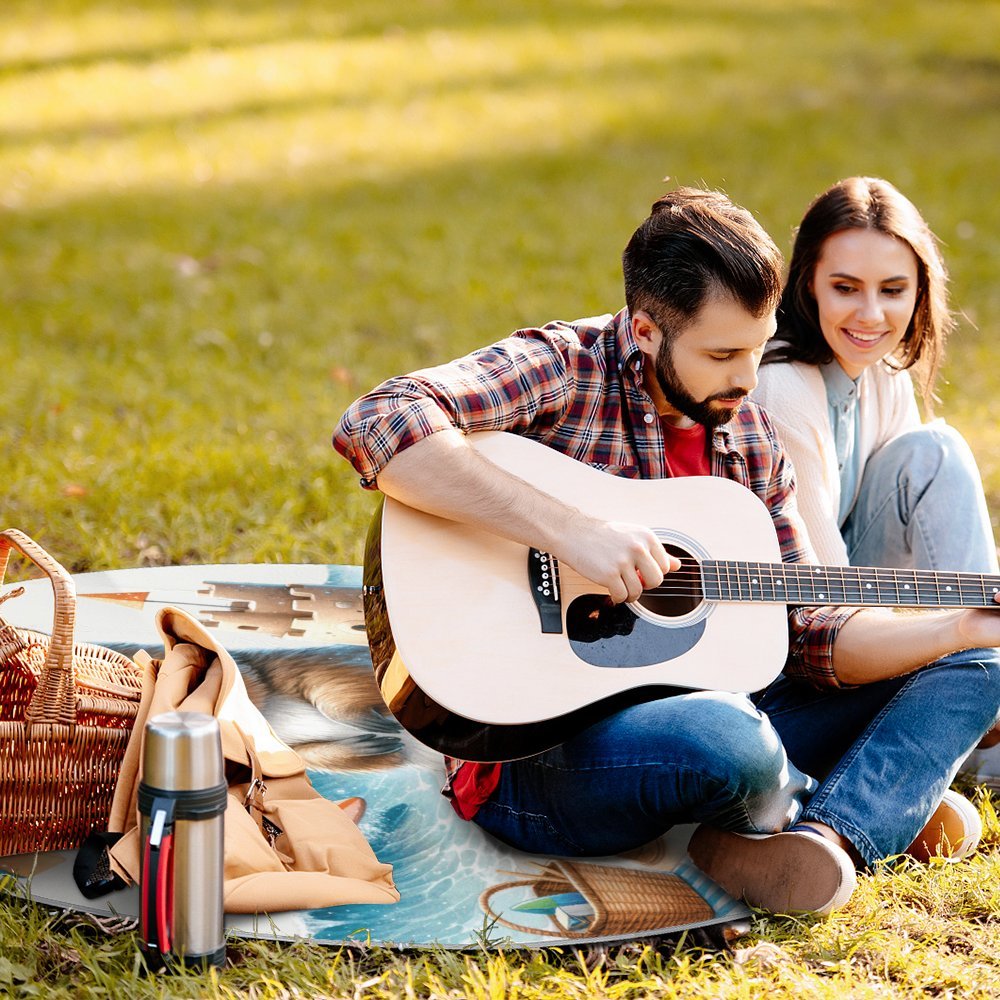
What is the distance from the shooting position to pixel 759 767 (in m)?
2.52

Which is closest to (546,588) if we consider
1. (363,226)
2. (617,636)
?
(617,636)

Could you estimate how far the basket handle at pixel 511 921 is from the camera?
2.51 metres

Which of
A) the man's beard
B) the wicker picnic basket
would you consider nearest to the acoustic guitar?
the man's beard

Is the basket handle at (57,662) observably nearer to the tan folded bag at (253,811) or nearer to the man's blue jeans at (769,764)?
the tan folded bag at (253,811)

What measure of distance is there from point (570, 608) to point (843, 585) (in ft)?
1.99

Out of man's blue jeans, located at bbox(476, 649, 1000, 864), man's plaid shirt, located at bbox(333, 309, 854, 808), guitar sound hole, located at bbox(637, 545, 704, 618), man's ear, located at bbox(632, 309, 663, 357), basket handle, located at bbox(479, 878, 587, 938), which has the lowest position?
basket handle, located at bbox(479, 878, 587, 938)

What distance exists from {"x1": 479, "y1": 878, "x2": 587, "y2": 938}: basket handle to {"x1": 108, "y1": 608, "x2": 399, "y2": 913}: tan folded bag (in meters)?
0.17

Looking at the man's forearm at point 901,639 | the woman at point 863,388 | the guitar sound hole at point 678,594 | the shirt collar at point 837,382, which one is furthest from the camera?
the shirt collar at point 837,382

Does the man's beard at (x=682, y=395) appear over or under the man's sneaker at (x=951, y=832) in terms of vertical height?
over

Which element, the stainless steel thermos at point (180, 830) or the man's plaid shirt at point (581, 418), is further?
the man's plaid shirt at point (581, 418)

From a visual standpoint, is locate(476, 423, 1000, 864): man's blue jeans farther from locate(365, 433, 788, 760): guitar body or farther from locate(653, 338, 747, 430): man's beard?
locate(653, 338, 747, 430): man's beard

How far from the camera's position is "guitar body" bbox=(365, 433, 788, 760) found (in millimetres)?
2488

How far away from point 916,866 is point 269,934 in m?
1.33

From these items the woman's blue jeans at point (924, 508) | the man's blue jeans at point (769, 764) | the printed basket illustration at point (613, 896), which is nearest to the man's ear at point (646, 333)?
the man's blue jeans at point (769, 764)
